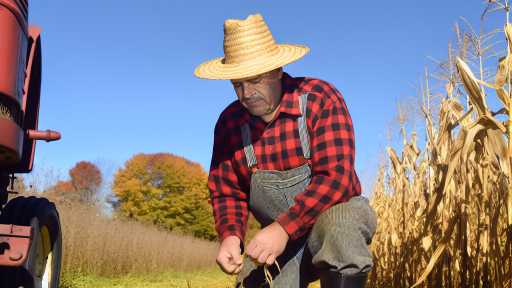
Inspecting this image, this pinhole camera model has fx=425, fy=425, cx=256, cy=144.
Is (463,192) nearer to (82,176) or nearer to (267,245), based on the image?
(267,245)

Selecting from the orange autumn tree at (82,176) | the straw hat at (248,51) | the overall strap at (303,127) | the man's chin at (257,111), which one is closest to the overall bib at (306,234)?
the overall strap at (303,127)

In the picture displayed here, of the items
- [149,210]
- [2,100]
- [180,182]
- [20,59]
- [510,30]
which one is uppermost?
[510,30]

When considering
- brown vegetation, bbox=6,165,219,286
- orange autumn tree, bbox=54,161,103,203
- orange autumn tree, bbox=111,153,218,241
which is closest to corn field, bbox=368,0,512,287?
brown vegetation, bbox=6,165,219,286

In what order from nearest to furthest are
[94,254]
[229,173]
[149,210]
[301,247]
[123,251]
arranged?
[301,247]
[229,173]
[94,254]
[123,251]
[149,210]

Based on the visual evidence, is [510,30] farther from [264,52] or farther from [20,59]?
[20,59]

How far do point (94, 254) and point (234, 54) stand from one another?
4.92 metres

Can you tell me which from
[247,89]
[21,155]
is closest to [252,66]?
[247,89]

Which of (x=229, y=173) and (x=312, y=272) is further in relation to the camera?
(x=229, y=173)

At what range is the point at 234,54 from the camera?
202 cm

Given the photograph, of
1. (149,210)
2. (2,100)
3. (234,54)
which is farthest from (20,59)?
(149,210)

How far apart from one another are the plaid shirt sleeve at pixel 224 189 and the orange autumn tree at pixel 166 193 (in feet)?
57.0

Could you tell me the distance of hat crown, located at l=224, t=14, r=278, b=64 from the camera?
1.99 metres

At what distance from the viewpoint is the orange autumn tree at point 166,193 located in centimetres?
1989

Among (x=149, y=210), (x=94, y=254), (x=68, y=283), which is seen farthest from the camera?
(x=149, y=210)
